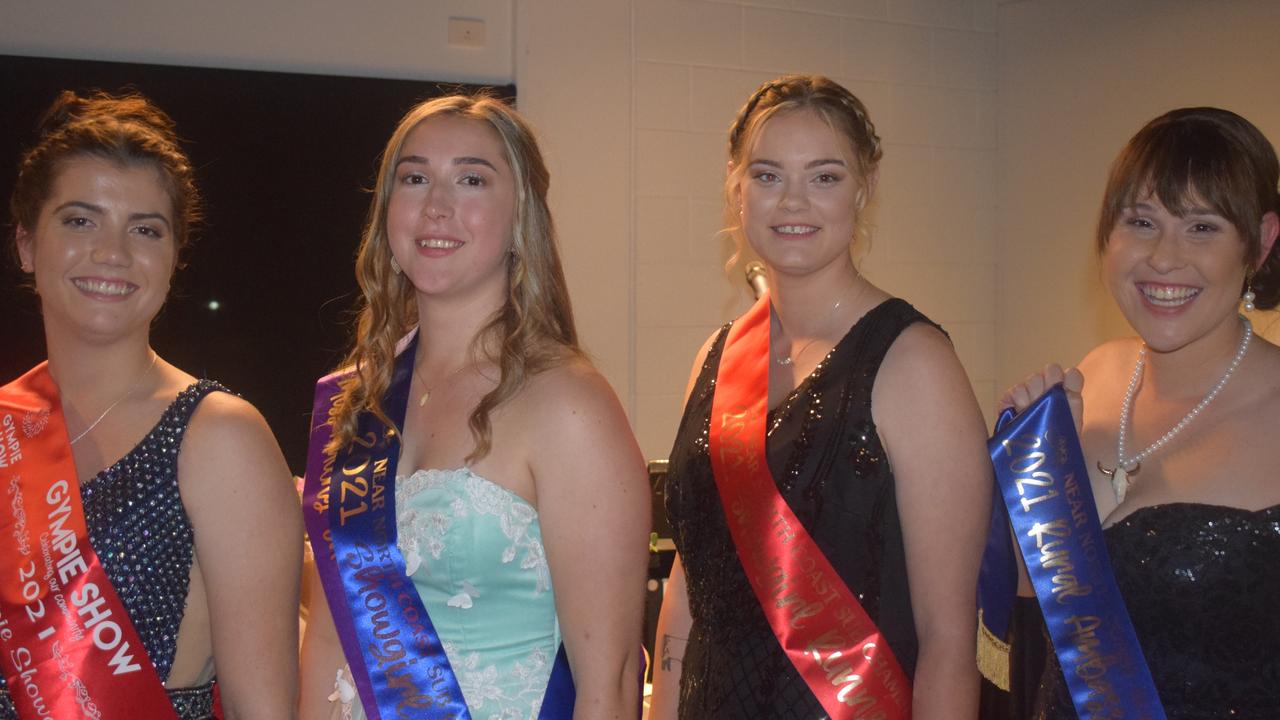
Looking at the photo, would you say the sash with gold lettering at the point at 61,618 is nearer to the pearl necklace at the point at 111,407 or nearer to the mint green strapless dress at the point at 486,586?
the pearl necklace at the point at 111,407

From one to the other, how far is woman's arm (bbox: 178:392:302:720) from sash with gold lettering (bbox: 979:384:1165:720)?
3.26ft

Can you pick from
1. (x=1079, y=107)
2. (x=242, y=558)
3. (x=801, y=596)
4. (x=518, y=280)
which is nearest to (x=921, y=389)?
(x=801, y=596)

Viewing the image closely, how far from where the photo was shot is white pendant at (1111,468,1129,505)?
62.2 inches

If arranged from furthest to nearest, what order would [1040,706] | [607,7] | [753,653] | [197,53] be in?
[607,7], [197,53], [1040,706], [753,653]

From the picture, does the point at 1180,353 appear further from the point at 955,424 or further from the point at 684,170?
the point at 684,170

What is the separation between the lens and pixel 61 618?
1.51 metres

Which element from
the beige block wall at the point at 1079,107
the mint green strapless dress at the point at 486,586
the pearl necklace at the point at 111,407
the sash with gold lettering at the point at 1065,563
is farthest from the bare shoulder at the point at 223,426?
the beige block wall at the point at 1079,107

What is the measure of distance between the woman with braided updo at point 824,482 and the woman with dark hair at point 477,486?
0.19m

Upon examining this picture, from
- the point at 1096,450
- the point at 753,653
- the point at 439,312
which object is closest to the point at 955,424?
the point at 1096,450

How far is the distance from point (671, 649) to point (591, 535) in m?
0.43

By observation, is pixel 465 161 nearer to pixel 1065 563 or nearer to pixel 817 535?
pixel 817 535

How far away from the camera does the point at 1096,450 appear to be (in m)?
1.65

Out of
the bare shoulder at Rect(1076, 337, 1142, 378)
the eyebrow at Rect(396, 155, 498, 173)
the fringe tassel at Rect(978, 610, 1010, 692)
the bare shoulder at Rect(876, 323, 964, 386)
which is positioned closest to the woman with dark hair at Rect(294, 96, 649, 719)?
the eyebrow at Rect(396, 155, 498, 173)

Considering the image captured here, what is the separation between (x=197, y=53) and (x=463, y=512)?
242 cm
